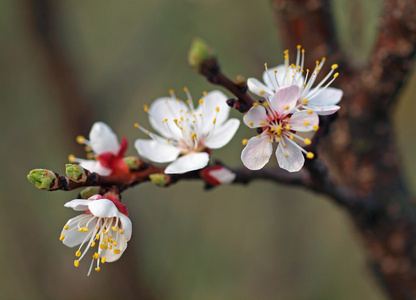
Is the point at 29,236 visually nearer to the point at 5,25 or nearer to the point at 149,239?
the point at 149,239

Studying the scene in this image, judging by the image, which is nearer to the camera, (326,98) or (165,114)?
(326,98)

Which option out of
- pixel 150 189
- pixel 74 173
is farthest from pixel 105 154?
pixel 150 189

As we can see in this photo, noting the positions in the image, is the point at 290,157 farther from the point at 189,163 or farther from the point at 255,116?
the point at 189,163

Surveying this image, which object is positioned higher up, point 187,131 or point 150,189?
point 187,131

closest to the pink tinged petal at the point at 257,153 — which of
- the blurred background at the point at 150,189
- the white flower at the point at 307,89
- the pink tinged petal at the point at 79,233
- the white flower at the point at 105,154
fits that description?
the white flower at the point at 307,89

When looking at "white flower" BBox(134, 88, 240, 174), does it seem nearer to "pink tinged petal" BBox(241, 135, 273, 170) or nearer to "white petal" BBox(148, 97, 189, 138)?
"white petal" BBox(148, 97, 189, 138)

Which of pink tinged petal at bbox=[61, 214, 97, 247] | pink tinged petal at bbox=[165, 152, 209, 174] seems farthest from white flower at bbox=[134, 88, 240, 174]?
pink tinged petal at bbox=[61, 214, 97, 247]
